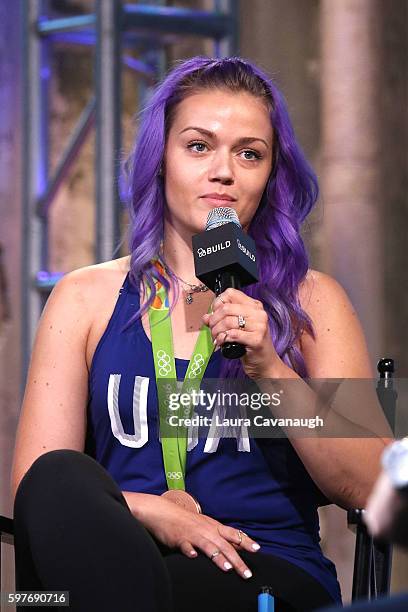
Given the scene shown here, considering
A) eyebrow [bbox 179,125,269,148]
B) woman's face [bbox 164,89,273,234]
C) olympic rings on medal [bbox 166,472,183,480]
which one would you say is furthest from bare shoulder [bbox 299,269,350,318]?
olympic rings on medal [bbox 166,472,183,480]

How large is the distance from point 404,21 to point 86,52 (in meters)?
0.99

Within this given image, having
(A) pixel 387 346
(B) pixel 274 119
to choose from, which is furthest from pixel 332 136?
(B) pixel 274 119

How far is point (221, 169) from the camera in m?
1.93

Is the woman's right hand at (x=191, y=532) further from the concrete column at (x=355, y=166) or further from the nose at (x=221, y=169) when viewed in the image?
the concrete column at (x=355, y=166)

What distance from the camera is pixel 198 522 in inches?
67.7

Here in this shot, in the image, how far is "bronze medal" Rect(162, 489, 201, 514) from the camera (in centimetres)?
179

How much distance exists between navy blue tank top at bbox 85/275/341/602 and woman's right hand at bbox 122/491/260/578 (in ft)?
0.22

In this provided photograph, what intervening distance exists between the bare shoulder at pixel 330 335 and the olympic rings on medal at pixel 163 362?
0.78ft

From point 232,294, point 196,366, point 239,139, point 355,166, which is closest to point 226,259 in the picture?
point 232,294

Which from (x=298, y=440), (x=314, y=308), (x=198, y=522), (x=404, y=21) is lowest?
(x=198, y=522)

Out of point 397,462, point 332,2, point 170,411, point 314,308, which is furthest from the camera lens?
point 332,2

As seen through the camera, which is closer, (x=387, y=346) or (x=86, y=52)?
(x=387, y=346)

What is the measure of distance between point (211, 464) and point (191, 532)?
0.18m

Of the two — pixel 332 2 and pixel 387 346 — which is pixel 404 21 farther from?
pixel 387 346
